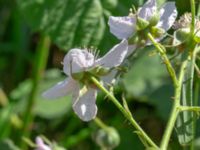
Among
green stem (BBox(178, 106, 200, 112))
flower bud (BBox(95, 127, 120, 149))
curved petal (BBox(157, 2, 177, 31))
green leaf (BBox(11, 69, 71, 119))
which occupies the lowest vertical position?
green leaf (BBox(11, 69, 71, 119))

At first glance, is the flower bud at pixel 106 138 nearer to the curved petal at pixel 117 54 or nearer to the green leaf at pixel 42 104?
the curved petal at pixel 117 54

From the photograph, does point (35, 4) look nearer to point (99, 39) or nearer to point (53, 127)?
point (99, 39)

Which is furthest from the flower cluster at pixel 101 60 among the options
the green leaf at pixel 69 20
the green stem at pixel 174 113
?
the green leaf at pixel 69 20

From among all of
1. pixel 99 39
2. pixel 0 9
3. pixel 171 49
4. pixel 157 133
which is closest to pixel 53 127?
pixel 157 133

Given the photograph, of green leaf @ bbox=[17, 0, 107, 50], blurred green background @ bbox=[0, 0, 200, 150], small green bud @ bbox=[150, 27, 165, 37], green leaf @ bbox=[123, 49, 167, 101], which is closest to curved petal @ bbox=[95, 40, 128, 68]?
small green bud @ bbox=[150, 27, 165, 37]

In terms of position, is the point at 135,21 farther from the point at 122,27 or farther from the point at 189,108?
the point at 189,108

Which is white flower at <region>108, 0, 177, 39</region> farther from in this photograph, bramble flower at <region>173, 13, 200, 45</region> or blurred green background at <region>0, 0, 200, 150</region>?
blurred green background at <region>0, 0, 200, 150</region>

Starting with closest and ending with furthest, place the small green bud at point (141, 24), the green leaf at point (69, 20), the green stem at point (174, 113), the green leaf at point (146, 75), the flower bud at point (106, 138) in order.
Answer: the green stem at point (174, 113), the small green bud at point (141, 24), the flower bud at point (106, 138), the green leaf at point (69, 20), the green leaf at point (146, 75)
